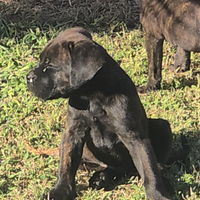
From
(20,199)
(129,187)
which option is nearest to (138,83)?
(129,187)

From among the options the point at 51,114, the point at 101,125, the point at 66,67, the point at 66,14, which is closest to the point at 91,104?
the point at 101,125

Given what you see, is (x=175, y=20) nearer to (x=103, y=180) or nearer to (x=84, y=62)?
(x=103, y=180)

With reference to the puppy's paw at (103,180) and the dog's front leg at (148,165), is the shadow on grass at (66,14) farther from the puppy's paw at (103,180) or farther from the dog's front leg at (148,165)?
the dog's front leg at (148,165)

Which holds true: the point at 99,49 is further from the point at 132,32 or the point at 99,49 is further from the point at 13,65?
the point at 132,32

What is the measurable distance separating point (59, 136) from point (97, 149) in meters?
0.91

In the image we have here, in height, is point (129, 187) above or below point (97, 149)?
below

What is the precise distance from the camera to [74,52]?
331 cm

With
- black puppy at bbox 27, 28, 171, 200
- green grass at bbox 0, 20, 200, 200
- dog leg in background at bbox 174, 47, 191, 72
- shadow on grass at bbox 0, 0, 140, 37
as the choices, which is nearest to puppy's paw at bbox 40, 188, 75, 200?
black puppy at bbox 27, 28, 171, 200

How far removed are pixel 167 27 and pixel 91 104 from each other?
1918 millimetres

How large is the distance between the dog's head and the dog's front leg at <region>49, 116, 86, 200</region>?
0.33 meters

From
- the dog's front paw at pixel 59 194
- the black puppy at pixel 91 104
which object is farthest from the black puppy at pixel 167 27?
the dog's front paw at pixel 59 194

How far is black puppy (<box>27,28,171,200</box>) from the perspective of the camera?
3.32 m

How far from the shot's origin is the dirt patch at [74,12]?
6.47m

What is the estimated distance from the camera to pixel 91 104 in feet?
11.6
